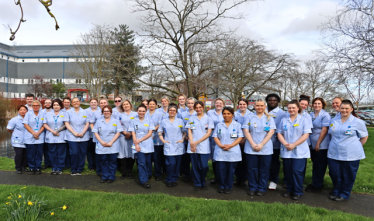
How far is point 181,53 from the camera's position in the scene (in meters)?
16.3

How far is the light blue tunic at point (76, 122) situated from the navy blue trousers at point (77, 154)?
122mm

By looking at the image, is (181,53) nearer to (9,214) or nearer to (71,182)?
(71,182)

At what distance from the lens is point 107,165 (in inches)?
228

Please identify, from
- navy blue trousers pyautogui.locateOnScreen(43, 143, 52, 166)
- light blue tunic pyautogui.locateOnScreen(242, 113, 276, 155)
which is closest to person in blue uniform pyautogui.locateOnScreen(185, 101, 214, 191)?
light blue tunic pyautogui.locateOnScreen(242, 113, 276, 155)

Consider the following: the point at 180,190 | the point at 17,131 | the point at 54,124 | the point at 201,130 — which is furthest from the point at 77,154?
the point at 201,130

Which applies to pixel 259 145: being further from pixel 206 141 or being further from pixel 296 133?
pixel 206 141

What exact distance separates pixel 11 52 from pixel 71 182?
2943 inches

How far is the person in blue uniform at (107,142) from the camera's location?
5.68m

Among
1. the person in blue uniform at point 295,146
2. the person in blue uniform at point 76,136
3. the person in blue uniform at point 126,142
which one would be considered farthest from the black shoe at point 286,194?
the person in blue uniform at point 76,136

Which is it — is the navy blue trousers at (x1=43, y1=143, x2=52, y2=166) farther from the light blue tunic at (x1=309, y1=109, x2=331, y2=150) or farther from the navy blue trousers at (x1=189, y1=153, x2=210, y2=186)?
the light blue tunic at (x1=309, y1=109, x2=331, y2=150)

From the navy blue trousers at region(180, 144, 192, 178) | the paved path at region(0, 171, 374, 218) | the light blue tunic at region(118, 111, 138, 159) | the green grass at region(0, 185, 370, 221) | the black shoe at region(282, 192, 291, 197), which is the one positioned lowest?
the paved path at region(0, 171, 374, 218)

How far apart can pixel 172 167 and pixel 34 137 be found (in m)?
3.87

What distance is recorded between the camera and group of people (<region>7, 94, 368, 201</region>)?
471 centimetres

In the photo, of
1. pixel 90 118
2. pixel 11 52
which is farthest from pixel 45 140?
pixel 11 52
